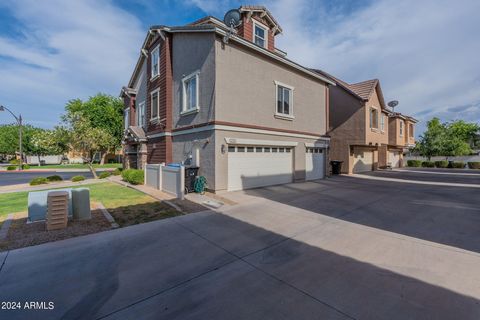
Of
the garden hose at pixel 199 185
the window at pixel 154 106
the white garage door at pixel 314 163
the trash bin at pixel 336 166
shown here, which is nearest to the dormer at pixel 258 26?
the window at pixel 154 106

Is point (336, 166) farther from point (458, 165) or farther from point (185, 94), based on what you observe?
point (458, 165)

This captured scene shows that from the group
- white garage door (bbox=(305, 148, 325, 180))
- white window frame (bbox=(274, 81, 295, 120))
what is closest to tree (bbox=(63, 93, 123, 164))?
white window frame (bbox=(274, 81, 295, 120))

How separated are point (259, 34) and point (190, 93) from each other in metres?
6.54

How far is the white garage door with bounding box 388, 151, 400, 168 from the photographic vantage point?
27844 millimetres

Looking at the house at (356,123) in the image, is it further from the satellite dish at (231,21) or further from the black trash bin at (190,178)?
the black trash bin at (190,178)

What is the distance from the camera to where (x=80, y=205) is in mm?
6621

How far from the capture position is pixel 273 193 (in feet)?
35.2

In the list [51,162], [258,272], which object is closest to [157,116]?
[258,272]

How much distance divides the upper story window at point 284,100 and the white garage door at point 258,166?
2.19 m

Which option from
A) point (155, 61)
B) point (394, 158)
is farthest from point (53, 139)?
point (394, 158)

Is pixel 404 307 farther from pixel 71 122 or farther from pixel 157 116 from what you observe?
pixel 71 122

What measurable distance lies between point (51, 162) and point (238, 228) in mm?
68213

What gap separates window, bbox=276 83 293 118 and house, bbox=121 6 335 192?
0.20ft

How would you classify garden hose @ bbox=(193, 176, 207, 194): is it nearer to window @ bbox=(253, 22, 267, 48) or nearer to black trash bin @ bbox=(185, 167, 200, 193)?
black trash bin @ bbox=(185, 167, 200, 193)
